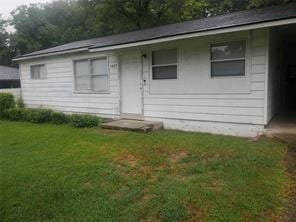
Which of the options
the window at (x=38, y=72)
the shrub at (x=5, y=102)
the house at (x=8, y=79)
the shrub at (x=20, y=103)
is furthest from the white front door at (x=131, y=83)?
the house at (x=8, y=79)

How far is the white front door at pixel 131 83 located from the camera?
848 cm

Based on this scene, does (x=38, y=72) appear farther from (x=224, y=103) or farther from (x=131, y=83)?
(x=224, y=103)

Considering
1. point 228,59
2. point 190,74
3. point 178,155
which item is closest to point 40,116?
point 190,74

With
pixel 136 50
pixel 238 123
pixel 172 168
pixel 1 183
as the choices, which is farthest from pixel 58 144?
pixel 238 123

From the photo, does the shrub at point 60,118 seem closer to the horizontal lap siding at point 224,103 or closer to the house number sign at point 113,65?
the house number sign at point 113,65

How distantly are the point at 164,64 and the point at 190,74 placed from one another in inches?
35.8

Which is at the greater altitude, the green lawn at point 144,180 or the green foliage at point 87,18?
the green foliage at point 87,18

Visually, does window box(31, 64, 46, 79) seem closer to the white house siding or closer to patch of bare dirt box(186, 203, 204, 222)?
the white house siding

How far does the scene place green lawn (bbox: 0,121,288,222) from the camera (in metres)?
3.19

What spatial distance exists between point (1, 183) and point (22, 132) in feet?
13.9

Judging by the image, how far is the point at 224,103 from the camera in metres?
6.83

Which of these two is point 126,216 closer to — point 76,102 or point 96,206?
point 96,206

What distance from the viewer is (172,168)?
456 cm

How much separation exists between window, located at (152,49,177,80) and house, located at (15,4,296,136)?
0.03 meters
